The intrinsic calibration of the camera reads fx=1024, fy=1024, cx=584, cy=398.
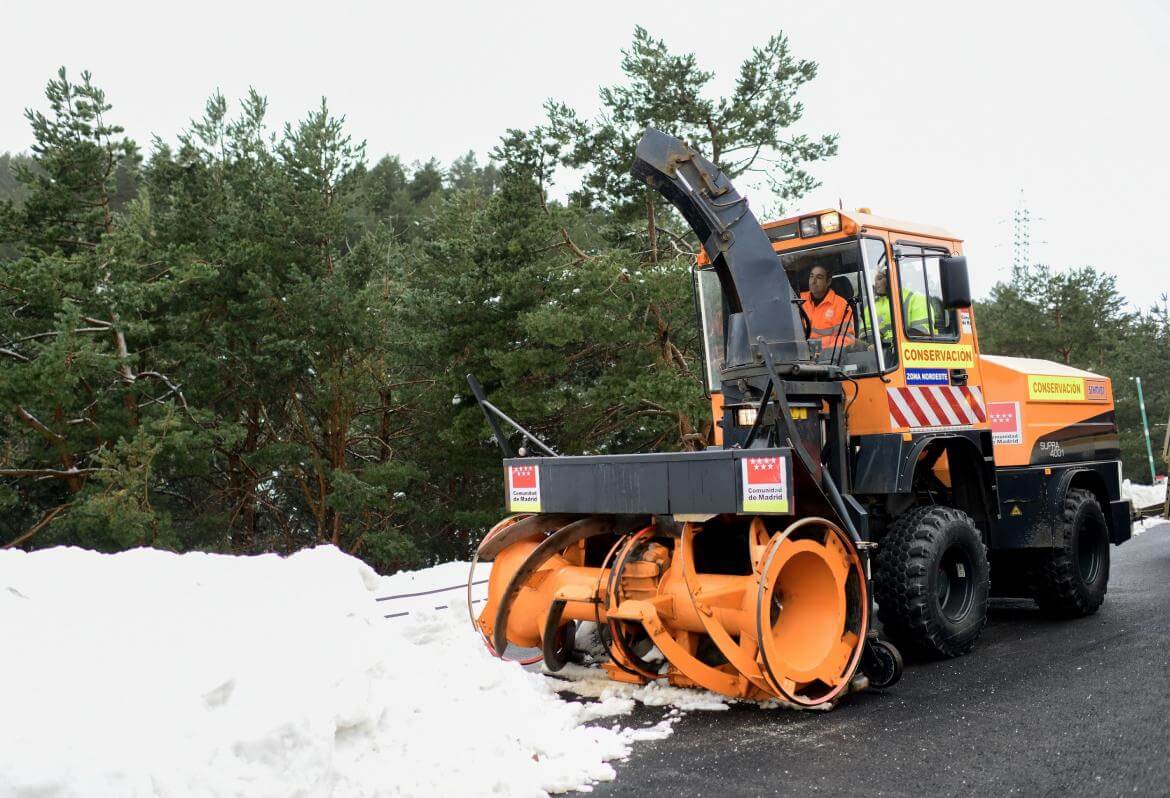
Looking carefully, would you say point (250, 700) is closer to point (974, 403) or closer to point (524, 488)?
point (524, 488)

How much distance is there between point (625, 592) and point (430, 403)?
588 inches

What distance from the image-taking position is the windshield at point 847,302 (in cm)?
639

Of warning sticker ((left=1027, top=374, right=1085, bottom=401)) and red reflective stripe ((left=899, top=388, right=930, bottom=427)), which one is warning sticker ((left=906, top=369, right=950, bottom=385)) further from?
warning sticker ((left=1027, top=374, right=1085, bottom=401))

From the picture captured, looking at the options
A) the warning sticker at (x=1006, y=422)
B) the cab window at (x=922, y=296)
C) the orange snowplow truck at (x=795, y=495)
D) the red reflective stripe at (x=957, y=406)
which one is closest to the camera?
the orange snowplow truck at (x=795, y=495)

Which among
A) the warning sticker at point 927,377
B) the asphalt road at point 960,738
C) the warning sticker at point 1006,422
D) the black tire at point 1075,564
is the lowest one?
the asphalt road at point 960,738

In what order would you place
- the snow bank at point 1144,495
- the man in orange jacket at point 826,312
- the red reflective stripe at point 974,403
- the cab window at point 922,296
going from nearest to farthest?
the man in orange jacket at point 826,312 → the cab window at point 922,296 → the red reflective stripe at point 974,403 → the snow bank at point 1144,495

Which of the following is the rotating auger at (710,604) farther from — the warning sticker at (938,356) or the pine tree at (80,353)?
the pine tree at (80,353)

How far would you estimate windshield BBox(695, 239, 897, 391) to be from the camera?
639 cm

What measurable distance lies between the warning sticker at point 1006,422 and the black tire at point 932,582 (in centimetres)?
130

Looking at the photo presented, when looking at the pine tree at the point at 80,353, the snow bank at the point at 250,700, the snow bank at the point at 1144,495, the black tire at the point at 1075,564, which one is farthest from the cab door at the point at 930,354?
the pine tree at the point at 80,353

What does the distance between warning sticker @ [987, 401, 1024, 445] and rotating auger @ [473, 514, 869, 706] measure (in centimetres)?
262

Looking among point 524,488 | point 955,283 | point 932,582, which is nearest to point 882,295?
point 955,283

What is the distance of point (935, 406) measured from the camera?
6.68m

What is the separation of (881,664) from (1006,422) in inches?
108
